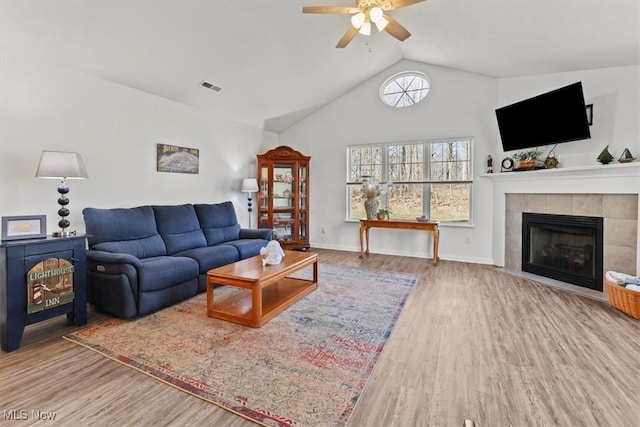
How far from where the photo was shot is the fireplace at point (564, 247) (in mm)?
3570

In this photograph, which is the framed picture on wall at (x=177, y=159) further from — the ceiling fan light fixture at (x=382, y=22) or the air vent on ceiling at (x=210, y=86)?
the ceiling fan light fixture at (x=382, y=22)

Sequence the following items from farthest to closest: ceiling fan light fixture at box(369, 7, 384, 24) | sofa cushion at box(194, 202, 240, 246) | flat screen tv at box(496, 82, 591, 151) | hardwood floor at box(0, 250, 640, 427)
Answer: sofa cushion at box(194, 202, 240, 246), flat screen tv at box(496, 82, 591, 151), ceiling fan light fixture at box(369, 7, 384, 24), hardwood floor at box(0, 250, 640, 427)

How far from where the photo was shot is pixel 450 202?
5227 millimetres

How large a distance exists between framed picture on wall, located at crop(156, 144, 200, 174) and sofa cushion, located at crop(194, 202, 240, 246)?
0.65 meters

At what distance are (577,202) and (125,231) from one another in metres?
5.38

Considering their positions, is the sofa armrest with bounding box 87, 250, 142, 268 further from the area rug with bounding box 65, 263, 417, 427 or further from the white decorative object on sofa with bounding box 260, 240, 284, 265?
the white decorative object on sofa with bounding box 260, 240, 284, 265

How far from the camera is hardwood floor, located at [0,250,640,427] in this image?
→ 5.13 feet

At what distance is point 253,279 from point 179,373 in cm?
85

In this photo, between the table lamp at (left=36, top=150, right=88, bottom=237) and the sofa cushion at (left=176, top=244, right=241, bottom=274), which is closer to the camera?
the table lamp at (left=36, top=150, right=88, bottom=237)

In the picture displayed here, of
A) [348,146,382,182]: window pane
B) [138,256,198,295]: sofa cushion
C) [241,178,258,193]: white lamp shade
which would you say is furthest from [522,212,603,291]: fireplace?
[138,256,198,295]: sofa cushion

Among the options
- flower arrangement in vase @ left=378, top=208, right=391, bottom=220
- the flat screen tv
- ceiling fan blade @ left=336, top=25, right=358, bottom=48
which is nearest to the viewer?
ceiling fan blade @ left=336, top=25, right=358, bottom=48

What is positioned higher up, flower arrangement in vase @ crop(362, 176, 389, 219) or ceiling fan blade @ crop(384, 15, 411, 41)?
ceiling fan blade @ crop(384, 15, 411, 41)

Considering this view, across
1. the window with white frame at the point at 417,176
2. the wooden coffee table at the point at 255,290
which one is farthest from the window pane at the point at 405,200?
the wooden coffee table at the point at 255,290

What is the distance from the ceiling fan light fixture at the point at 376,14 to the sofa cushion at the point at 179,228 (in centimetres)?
321
